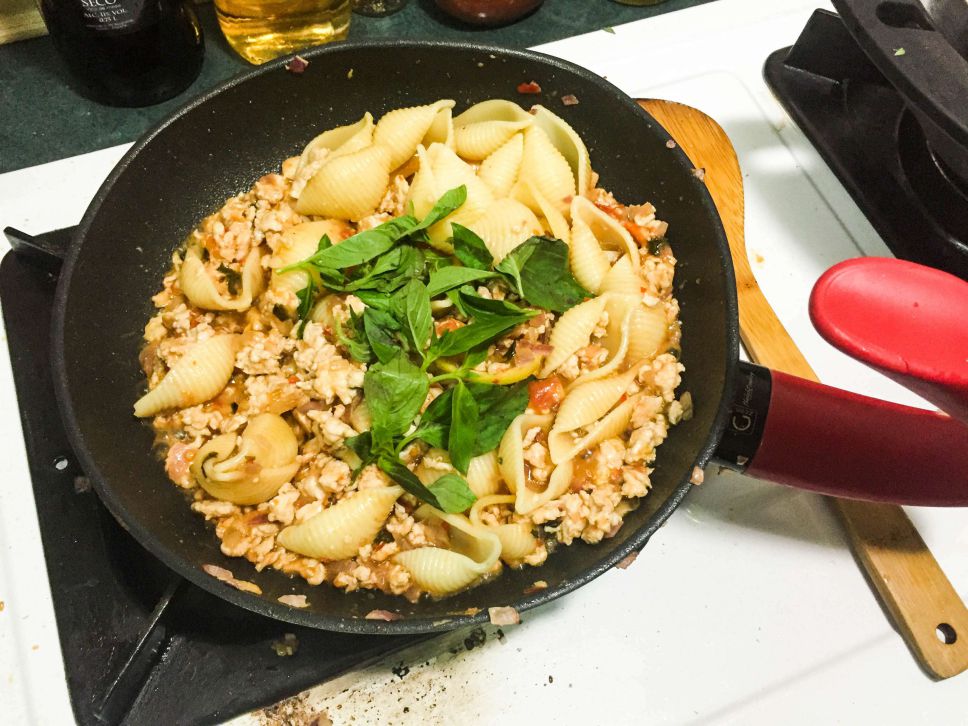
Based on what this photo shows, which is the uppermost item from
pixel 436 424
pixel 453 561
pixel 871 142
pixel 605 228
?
pixel 871 142

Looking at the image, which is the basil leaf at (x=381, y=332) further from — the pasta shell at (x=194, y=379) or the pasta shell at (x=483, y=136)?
the pasta shell at (x=483, y=136)

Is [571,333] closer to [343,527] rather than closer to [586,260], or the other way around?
[586,260]

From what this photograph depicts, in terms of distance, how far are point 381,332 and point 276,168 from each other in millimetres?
630

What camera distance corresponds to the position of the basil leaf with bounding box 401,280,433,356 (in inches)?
50.6

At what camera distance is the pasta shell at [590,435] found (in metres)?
1.30

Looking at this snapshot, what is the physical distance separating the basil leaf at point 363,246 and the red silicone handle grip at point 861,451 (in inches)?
30.9

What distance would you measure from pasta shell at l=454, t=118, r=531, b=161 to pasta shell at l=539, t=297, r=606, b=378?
46 cm

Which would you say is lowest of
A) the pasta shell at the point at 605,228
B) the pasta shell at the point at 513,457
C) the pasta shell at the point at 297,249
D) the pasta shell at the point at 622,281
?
the pasta shell at the point at 513,457

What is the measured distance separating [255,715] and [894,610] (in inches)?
49.5

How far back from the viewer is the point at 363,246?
138 centimetres

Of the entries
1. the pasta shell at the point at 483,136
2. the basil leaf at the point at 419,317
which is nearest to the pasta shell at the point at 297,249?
the basil leaf at the point at 419,317

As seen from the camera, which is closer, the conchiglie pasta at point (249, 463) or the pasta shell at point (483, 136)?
the conchiglie pasta at point (249, 463)

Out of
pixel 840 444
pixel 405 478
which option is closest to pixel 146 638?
pixel 405 478

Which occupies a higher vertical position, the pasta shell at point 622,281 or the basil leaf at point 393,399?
the pasta shell at point 622,281
